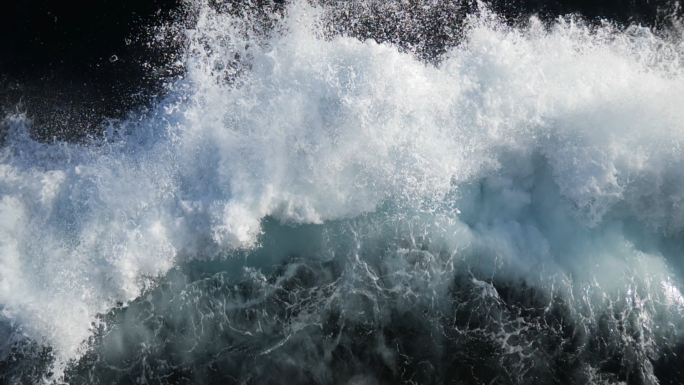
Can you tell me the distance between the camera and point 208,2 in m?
12.2

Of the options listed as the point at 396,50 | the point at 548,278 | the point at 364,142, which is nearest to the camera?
the point at 548,278

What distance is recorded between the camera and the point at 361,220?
10234 millimetres

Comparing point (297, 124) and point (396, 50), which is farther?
point (396, 50)

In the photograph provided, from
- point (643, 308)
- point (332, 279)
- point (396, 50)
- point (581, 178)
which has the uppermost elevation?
point (396, 50)

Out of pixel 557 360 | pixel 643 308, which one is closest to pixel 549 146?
pixel 643 308

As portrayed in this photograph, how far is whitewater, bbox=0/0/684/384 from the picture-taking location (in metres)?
9.19

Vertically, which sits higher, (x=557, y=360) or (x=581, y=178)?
(x=581, y=178)

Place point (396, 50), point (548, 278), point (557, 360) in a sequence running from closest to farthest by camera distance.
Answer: point (557, 360), point (548, 278), point (396, 50)

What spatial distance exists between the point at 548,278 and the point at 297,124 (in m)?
6.86

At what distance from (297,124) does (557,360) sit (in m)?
7.83

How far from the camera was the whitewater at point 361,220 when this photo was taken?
9.19 metres

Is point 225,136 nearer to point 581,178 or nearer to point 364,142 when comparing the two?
point 364,142

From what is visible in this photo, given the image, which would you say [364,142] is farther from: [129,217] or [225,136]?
[129,217]

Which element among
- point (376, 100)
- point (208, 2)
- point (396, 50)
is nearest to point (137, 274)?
point (376, 100)
